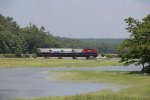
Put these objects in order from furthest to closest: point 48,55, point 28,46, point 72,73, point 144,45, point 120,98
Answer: point 28,46 < point 48,55 < point 72,73 < point 144,45 < point 120,98

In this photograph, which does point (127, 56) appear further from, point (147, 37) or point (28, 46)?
point (28, 46)

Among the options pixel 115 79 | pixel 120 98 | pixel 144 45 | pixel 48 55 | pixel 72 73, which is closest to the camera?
pixel 120 98

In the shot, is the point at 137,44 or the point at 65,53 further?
the point at 65,53

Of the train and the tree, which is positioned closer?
the tree

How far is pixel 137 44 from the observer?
67375mm

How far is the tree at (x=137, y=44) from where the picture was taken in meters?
65.9

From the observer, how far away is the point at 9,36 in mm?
174875

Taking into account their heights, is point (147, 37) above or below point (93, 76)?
above

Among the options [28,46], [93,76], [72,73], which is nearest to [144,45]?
[93,76]

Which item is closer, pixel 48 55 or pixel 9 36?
pixel 48 55

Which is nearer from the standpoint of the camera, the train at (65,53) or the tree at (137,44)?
the tree at (137,44)

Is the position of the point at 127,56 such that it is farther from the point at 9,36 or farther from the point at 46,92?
the point at 9,36

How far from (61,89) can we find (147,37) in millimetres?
21598

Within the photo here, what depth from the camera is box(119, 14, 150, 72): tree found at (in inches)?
2596
